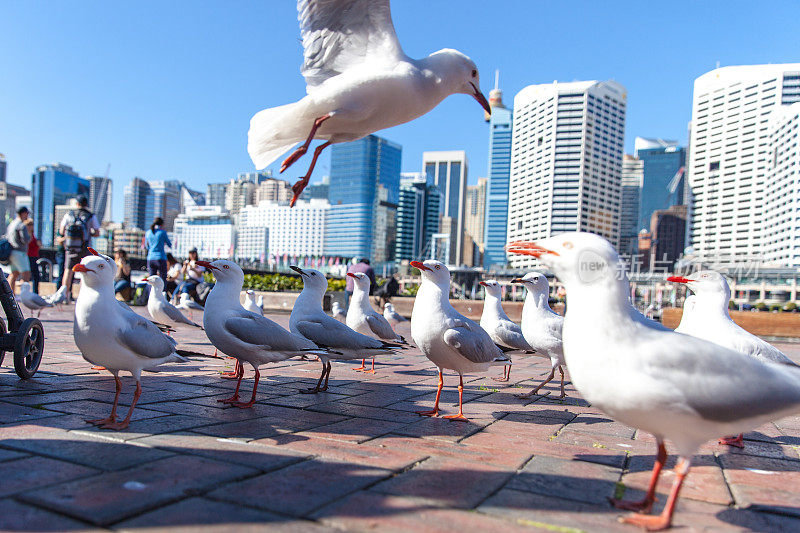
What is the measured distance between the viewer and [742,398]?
212 cm

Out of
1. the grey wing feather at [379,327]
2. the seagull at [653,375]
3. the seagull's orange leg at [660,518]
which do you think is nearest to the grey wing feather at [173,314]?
the grey wing feather at [379,327]

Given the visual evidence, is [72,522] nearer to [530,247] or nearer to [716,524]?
[530,247]

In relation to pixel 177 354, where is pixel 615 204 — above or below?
above

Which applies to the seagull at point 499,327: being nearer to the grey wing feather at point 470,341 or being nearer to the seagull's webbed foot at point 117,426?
the grey wing feather at point 470,341

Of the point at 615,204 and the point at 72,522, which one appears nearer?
the point at 72,522

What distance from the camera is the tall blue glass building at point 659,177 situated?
7249 inches

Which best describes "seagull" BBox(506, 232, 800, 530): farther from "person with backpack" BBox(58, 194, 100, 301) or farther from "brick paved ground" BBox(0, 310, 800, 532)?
"person with backpack" BBox(58, 194, 100, 301)

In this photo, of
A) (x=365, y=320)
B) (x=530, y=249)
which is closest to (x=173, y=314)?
(x=365, y=320)

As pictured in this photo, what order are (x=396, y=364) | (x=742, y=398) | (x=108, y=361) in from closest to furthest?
(x=742, y=398) < (x=108, y=361) < (x=396, y=364)

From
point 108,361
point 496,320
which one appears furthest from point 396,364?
point 108,361

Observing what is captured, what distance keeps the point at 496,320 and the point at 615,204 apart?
509ft

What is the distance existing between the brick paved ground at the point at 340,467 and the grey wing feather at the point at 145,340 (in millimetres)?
383

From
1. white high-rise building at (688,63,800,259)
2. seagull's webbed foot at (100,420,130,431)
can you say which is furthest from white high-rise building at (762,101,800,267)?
seagull's webbed foot at (100,420,130,431)

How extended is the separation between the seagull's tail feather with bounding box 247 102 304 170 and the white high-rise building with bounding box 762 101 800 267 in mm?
124422
